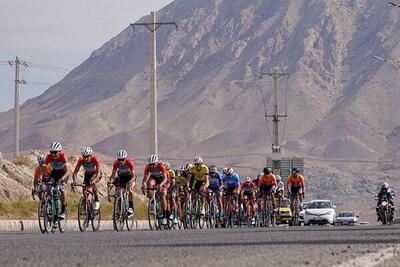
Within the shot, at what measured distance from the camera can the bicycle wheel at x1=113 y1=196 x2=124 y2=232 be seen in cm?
2809

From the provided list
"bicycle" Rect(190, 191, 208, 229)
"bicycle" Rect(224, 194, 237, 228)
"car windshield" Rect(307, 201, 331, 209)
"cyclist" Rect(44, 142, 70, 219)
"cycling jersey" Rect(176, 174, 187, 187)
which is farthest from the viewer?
"car windshield" Rect(307, 201, 331, 209)

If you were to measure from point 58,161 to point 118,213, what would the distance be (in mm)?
3318

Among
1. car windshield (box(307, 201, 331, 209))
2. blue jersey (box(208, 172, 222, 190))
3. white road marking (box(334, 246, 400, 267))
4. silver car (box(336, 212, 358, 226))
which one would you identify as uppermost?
silver car (box(336, 212, 358, 226))

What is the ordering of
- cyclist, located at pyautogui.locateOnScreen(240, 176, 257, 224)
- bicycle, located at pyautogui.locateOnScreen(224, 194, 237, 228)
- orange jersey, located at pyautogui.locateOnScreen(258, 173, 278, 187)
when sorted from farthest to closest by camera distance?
1. cyclist, located at pyautogui.locateOnScreen(240, 176, 257, 224)
2. orange jersey, located at pyautogui.locateOnScreen(258, 173, 278, 187)
3. bicycle, located at pyautogui.locateOnScreen(224, 194, 237, 228)

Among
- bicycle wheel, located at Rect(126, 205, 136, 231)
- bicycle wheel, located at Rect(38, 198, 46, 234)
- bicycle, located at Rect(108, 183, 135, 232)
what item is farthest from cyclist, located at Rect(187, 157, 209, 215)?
bicycle wheel, located at Rect(38, 198, 46, 234)

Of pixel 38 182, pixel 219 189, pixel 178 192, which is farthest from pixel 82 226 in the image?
pixel 219 189

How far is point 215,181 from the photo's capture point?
121ft

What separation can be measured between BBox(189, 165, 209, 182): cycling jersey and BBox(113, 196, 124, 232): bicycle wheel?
624 cm

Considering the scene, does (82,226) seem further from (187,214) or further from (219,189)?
(219,189)

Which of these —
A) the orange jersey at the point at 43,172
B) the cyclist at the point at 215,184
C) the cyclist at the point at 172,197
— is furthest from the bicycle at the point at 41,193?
the cyclist at the point at 215,184

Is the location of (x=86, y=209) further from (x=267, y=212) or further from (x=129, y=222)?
(x=267, y=212)

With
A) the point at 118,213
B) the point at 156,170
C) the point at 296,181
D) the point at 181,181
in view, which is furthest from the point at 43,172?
the point at 296,181

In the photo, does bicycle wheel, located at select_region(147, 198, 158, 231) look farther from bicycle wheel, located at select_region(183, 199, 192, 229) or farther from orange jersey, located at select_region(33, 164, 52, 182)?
orange jersey, located at select_region(33, 164, 52, 182)

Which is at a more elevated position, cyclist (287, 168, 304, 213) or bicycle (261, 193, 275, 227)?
cyclist (287, 168, 304, 213)
